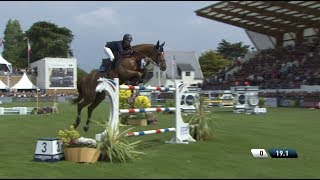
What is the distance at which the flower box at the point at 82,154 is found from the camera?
744cm

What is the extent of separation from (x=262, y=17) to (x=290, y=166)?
1655 inches

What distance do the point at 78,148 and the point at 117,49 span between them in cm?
387

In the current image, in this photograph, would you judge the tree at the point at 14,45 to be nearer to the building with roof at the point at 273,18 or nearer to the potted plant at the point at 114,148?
the building with roof at the point at 273,18

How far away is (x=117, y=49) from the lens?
10.9 m

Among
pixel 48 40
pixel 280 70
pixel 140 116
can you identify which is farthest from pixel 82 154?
pixel 48 40

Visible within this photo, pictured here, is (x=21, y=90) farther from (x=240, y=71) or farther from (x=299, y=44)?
(x=299, y=44)

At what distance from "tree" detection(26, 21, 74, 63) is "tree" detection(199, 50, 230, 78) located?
25.8 meters

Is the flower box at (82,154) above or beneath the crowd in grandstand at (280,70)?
beneath

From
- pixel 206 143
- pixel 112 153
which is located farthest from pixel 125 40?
pixel 112 153

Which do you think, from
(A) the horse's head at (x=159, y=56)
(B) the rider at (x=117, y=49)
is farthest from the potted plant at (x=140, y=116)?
(A) the horse's head at (x=159, y=56)

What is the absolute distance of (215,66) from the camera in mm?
86438

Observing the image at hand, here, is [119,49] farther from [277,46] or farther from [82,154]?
[277,46]

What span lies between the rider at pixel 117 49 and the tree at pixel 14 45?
87732 millimetres

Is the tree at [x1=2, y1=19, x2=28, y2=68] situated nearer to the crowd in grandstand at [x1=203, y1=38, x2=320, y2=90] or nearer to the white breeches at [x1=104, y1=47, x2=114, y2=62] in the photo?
the crowd in grandstand at [x1=203, y1=38, x2=320, y2=90]
